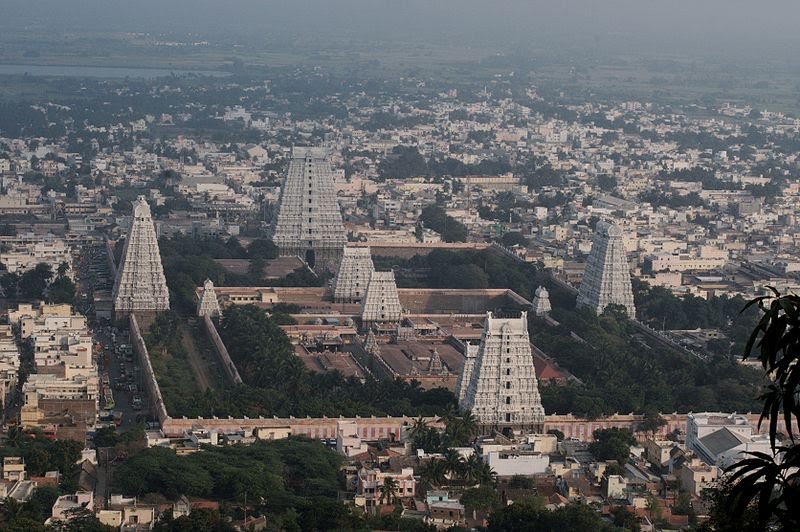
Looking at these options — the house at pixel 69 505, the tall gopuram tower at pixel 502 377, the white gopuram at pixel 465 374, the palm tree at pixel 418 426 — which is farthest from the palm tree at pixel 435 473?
the house at pixel 69 505

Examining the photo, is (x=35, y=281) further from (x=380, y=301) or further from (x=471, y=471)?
(x=471, y=471)

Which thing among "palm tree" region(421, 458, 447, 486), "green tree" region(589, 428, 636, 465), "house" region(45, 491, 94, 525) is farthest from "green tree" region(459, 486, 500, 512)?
"house" region(45, 491, 94, 525)

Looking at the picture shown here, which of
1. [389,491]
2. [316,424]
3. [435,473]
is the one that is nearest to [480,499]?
[389,491]

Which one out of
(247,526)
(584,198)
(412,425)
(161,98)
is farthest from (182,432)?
(161,98)

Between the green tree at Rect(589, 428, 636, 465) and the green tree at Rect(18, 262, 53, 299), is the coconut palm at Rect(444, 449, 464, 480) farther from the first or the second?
the green tree at Rect(18, 262, 53, 299)

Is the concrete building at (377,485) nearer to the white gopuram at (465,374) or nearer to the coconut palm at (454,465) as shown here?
the coconut palm at (454,465)

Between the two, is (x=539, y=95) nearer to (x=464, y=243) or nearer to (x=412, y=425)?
(x=464, y=243)
